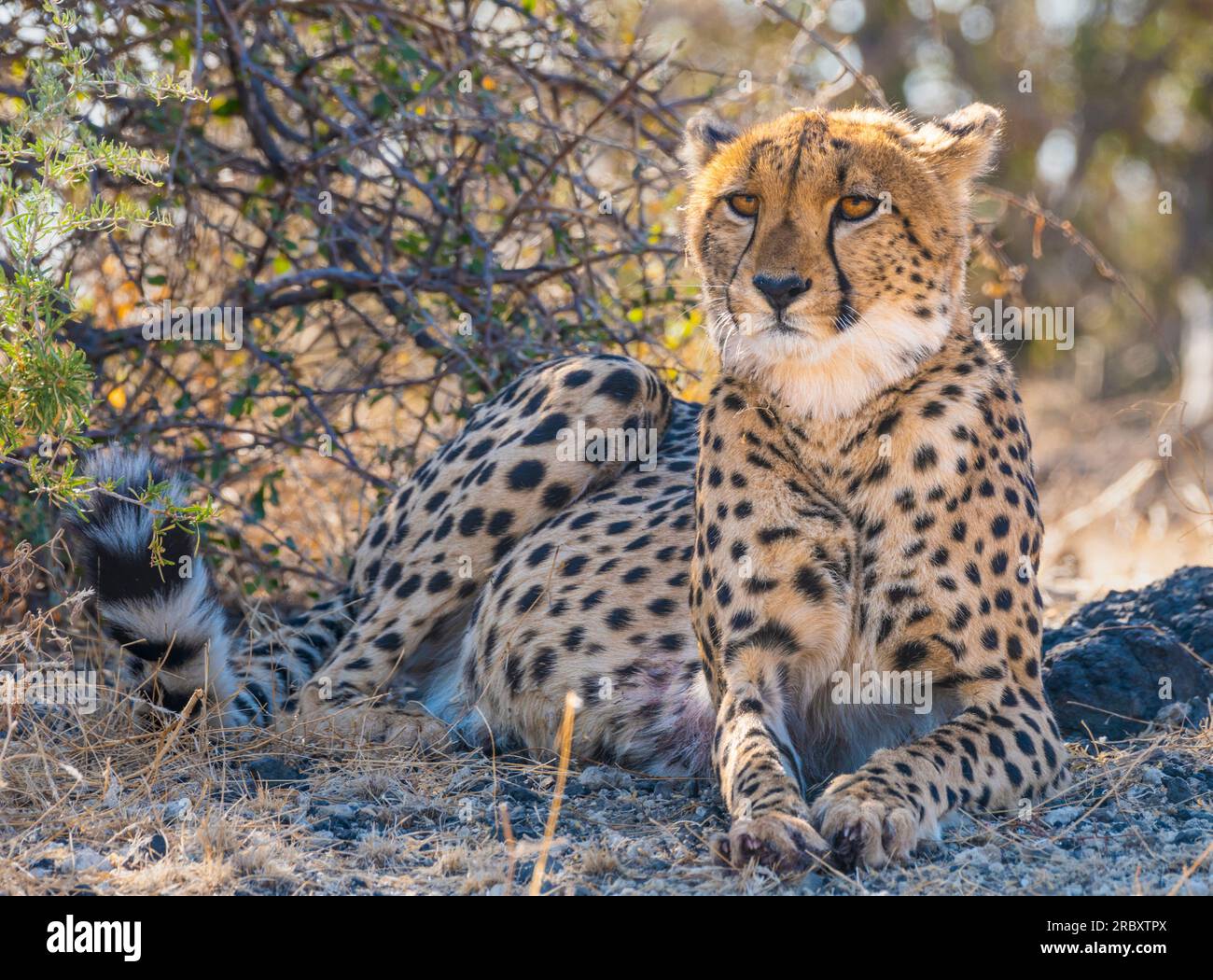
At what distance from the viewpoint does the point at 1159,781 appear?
2953mm

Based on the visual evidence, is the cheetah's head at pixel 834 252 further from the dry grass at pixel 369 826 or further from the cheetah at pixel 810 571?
the dry grass at pixel 369 826

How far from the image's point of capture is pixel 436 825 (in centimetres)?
277

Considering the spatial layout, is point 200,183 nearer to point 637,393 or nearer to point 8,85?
point 8,85

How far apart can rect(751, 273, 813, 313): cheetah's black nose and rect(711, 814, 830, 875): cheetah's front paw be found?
89cm

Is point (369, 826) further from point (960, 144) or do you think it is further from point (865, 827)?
point (960, 144)

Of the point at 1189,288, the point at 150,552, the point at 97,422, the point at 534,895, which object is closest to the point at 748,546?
the point at 534,895

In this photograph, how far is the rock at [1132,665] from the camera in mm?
3430

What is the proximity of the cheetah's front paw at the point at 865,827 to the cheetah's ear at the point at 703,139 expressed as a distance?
1.42 meters

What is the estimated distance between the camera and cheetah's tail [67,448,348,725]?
10.1ft

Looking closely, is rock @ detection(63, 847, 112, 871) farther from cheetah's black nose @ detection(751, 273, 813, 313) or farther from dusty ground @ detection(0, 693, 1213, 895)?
cheetah's black nose @ detection(751, 273, 813, 313)

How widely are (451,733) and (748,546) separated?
0.93 meters

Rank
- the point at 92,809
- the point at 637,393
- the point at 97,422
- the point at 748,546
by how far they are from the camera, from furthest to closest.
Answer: the point at 97,422
the point at 637,393
the point at 748,546
the point at 92,809

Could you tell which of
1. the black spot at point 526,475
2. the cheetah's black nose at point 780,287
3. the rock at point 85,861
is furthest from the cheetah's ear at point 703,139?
the rock at point 85,861

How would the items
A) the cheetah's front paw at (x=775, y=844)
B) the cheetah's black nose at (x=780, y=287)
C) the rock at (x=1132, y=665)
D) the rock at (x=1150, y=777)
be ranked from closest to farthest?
the cheetah's front paw at (x=775, y=844) → the cheetah's black nose at (x=780, y=287) → the rock at (x=1150, y=777) → the rock at (x=1132, y=665)
